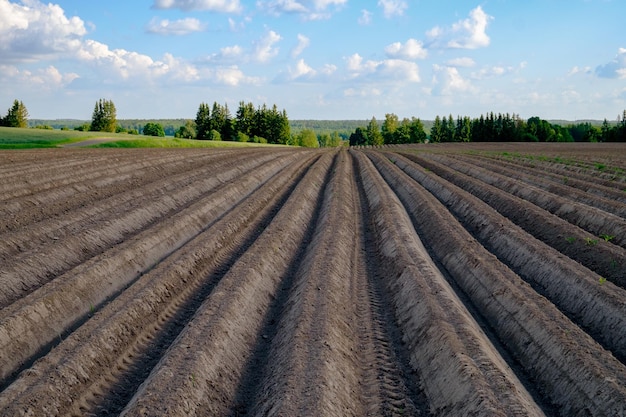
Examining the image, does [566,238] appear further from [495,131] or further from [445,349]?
[495,131]

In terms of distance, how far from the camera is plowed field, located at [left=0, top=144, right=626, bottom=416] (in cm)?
731

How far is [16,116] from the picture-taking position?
97312 millimetres

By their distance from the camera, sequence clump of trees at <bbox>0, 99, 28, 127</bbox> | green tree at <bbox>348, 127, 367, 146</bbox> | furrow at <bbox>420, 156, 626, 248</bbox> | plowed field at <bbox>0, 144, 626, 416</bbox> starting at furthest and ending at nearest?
green tree at <bbox>348, 127, 367, 146</bbox> < clump of trees at <bbox>0, 99, 28, 127</bbox> < furrow at <bbox>420, 156, 626, 248</bbox> < plowed field at <bbox>0, 144, 626, 416</bbox>

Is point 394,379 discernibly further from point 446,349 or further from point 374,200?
point 374,200

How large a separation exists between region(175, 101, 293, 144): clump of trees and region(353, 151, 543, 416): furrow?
87995 mm

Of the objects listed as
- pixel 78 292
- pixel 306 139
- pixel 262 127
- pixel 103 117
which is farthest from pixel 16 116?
pixel 78 292

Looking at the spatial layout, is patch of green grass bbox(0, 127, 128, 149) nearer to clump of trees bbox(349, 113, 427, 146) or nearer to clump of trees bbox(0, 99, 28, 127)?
clump of trees bbox(0, 99, 28, 127)

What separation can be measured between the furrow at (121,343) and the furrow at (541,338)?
562 centimetres

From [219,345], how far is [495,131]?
10879 cm

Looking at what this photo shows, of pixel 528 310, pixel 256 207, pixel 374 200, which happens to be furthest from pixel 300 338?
pixel 374 200

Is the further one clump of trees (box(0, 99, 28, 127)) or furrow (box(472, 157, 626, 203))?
clump of trees (box(0, 99, 28, 127))

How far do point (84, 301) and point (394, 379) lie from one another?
21.8 ft

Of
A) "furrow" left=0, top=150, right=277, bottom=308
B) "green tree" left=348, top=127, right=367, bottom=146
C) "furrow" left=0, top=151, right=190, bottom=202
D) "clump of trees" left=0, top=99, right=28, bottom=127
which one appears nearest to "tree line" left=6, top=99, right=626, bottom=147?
"clump of trees" left=0, top=99, right=28, bottom=127

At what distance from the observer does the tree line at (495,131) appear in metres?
104
